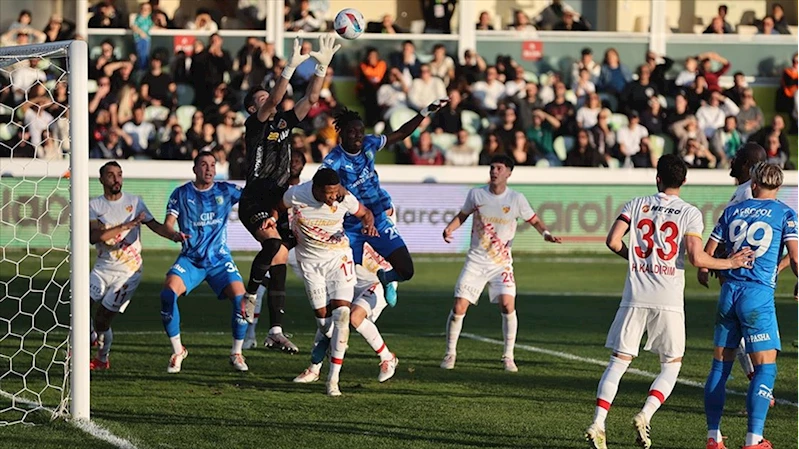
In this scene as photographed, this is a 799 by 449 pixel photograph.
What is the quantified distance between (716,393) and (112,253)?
5979 millimetres

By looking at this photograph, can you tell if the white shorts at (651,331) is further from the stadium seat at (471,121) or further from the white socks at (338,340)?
the stadium seat at (471,121)

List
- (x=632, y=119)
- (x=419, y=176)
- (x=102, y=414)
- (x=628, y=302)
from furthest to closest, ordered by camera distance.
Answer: (x=632, y=119)
(x=419, y=176)
(x=102, y=414)
(x=628, y=302)

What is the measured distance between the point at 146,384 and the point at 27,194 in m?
11.6

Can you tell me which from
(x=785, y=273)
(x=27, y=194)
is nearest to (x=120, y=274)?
(x=27, y=194)

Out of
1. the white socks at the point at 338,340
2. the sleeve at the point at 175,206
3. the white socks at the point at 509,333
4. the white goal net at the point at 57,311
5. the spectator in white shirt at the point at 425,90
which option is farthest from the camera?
the spectator in white shirt at the point at 425,90

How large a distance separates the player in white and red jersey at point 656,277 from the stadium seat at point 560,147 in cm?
1675

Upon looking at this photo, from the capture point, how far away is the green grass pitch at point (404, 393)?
8633 mm

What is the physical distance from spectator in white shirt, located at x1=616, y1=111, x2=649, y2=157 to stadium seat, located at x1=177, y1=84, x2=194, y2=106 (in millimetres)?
8420

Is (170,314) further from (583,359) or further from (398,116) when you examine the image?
(398,116)

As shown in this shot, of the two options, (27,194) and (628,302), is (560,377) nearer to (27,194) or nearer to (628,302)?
(628,302)

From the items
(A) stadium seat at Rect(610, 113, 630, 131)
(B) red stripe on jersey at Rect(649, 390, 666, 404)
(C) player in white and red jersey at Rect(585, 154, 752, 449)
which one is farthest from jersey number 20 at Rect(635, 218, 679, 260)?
(A) stadium seat at Rect(610, 113, 630, 131)

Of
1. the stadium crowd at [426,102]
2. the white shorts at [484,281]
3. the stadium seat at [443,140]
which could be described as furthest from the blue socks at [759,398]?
the stadium seat at [443,140]

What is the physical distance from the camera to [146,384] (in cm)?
1069

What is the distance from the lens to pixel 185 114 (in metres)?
24.9
